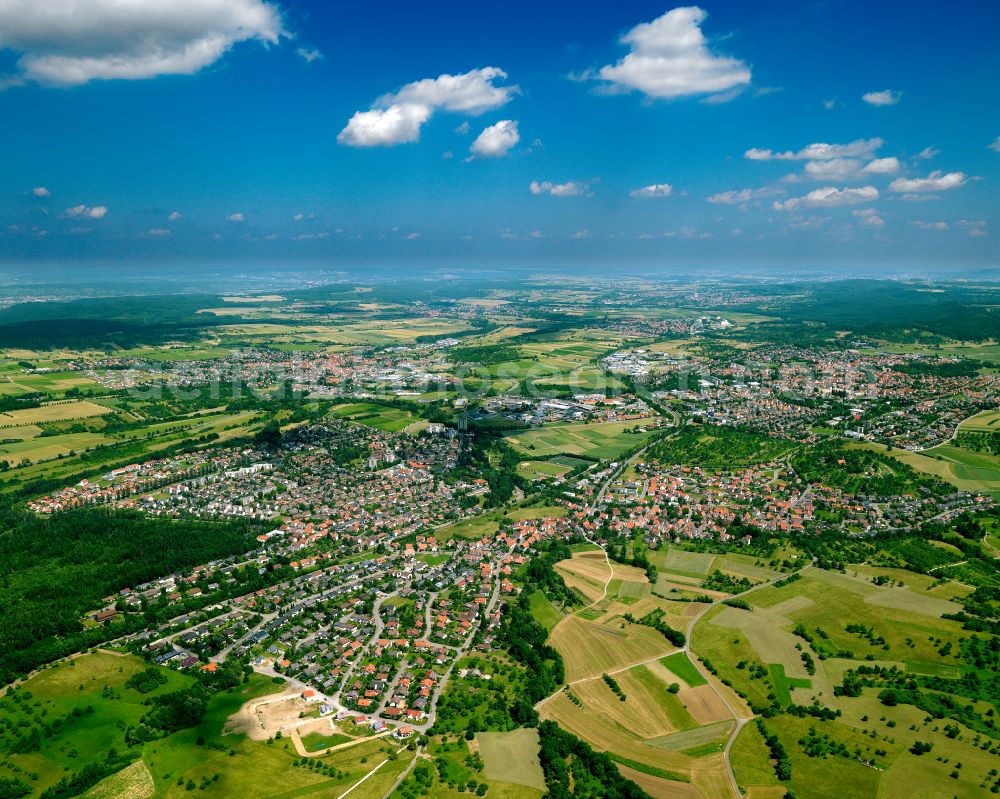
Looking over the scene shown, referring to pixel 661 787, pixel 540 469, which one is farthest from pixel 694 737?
pixel 540 469

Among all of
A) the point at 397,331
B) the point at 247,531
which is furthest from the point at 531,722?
the point at 397,331

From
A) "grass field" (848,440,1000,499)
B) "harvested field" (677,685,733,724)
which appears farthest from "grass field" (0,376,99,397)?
"grass field" (848,440,1000,499)

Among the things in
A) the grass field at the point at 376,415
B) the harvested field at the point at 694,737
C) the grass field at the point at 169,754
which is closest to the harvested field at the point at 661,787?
the harvested field at the point at 694,737

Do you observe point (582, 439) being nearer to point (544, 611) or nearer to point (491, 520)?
point (491, 520)

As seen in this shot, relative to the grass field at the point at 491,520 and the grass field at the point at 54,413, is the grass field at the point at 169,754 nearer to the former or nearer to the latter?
the grass field at the point at 491,520

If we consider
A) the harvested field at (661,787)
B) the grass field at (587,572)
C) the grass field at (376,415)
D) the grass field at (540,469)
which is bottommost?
the harvested field at (661,787)

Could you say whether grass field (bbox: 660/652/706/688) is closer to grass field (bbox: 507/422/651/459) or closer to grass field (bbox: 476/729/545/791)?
grass field (bbox: 476/729/545/791)

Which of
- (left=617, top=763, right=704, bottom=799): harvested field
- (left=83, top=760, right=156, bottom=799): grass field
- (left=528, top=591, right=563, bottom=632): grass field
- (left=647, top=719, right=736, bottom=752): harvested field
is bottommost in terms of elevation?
(left=83, top=760, right=156, bottom=799): grass field
